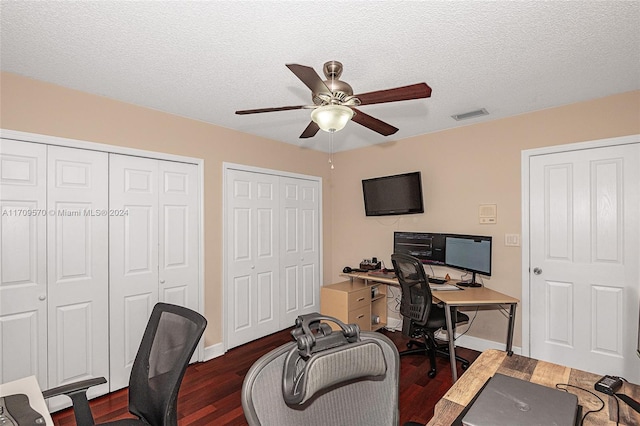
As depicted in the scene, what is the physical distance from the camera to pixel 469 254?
10.5 ft

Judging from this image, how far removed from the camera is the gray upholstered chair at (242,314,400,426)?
76 cm

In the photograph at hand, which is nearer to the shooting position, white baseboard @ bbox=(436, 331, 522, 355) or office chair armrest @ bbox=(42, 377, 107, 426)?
office chair armrest @ bbox=(42, 377, 107, 426)

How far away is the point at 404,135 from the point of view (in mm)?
3852

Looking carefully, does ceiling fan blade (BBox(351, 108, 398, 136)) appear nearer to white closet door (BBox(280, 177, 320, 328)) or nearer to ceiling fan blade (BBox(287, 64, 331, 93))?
ceiling fan blade (BBox(287, 64, 331, 93))

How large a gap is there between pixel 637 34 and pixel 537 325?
8.21 feet

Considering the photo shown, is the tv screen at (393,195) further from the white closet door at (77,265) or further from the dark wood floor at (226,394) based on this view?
the white closet door at (77,265)

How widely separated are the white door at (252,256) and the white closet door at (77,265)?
3.88 ft

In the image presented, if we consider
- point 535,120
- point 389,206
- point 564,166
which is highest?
point 535,120

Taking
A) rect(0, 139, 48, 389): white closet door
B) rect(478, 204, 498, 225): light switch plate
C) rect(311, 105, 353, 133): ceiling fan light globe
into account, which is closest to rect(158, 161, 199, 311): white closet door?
rect(0, 139, 48, 389): white closet door

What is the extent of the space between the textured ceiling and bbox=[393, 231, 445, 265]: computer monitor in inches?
60.6

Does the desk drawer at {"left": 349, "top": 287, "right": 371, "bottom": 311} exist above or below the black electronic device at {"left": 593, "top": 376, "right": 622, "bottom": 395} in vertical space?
below

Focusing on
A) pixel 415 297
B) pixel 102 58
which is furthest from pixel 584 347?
pixel 102 58

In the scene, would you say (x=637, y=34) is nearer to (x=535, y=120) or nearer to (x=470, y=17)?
(x=470, y=17)

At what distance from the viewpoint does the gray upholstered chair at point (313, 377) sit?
2.48ft
